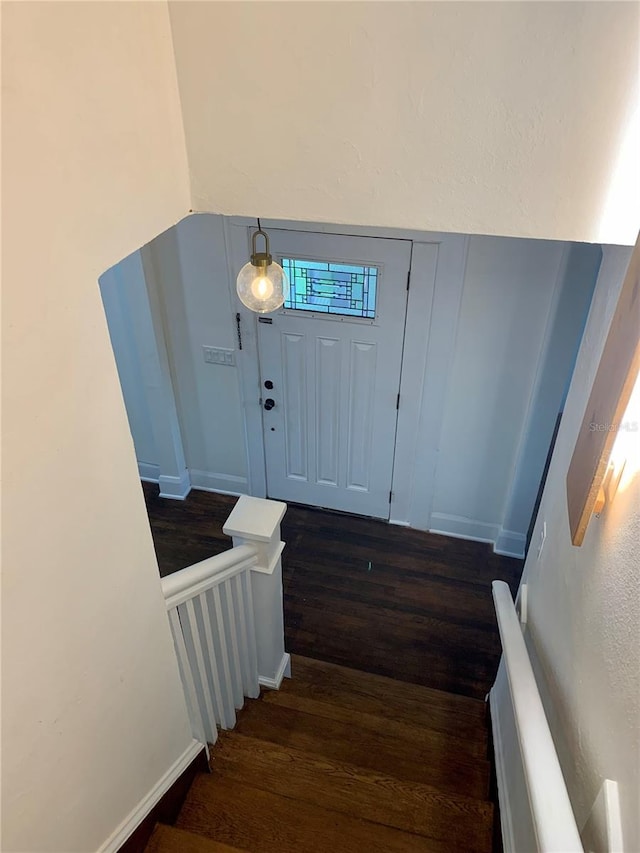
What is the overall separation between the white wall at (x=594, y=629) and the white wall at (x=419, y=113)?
430mm

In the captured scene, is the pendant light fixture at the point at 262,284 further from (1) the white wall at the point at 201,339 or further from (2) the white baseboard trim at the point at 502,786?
(2) the white baseboard trim at the point at 502,786

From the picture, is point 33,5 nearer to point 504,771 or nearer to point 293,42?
point 293,42

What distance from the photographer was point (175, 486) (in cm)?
431

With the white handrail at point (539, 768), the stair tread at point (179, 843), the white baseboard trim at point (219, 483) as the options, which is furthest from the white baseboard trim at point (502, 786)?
the white baseboard trim at point (219, 483)

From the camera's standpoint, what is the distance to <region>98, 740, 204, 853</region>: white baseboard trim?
166cm

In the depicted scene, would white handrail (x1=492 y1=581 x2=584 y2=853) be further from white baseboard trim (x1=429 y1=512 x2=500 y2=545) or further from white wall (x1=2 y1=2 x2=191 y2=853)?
white baseboard trim (x1=429 y1=512 x2=500 y2=545)

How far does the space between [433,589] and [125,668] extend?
2.52 meters

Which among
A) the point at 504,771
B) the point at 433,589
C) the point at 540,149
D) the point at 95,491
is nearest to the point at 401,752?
the point at 504,771

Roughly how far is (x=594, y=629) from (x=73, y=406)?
4.14ft

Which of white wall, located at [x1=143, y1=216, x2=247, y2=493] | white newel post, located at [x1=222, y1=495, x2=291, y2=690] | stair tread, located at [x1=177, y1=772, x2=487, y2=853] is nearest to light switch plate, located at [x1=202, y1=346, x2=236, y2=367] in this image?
white wall, located at [x1=143, y1=216, x2=247, y2=493]

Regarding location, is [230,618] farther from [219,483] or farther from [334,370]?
[219,483]

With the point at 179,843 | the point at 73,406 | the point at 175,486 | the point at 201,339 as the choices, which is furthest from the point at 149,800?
the point at 175,486

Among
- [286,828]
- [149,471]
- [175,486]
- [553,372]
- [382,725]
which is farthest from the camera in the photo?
[149,471]

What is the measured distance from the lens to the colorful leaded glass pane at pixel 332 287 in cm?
331
